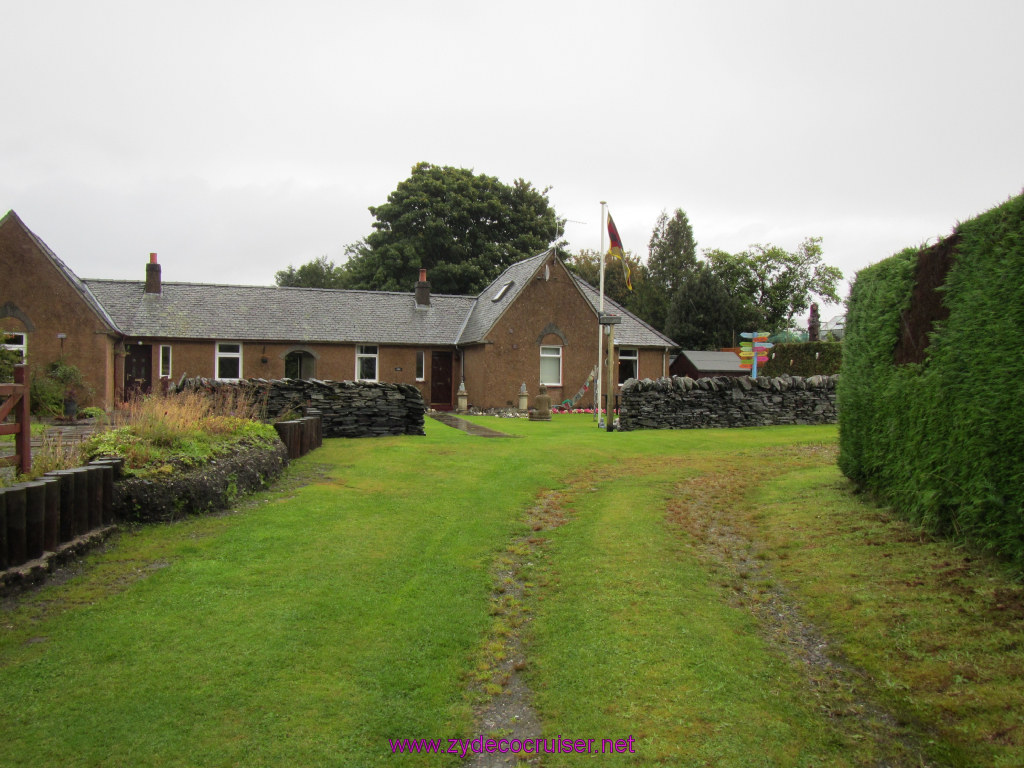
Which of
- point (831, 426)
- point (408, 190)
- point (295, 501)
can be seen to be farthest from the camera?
point (408, 190)

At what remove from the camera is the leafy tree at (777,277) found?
62.8 meters

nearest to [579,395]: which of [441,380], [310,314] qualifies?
[441,380]

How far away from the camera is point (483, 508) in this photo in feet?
35.1

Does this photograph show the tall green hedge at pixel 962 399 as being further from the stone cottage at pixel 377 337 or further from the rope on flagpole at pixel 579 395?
the rope on flagpole at pixel 579 395

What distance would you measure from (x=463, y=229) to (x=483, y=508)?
1654 inches

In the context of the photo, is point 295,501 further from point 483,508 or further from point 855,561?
point 855,561

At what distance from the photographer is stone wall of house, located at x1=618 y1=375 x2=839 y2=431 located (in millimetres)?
24266

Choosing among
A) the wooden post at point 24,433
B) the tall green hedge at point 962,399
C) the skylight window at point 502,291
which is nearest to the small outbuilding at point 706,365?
the skylight window at point 502,291

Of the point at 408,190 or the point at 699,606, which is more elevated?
the point at 408,190

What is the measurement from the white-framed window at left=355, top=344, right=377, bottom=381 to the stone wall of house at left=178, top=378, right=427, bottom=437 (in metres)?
12.3

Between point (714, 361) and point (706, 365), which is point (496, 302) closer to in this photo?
point (706, 365)

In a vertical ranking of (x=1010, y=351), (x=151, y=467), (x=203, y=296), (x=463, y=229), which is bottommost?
(x=151, y=467)

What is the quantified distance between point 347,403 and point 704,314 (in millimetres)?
39403

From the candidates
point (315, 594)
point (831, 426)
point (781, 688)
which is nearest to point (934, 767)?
point (781, 688)
